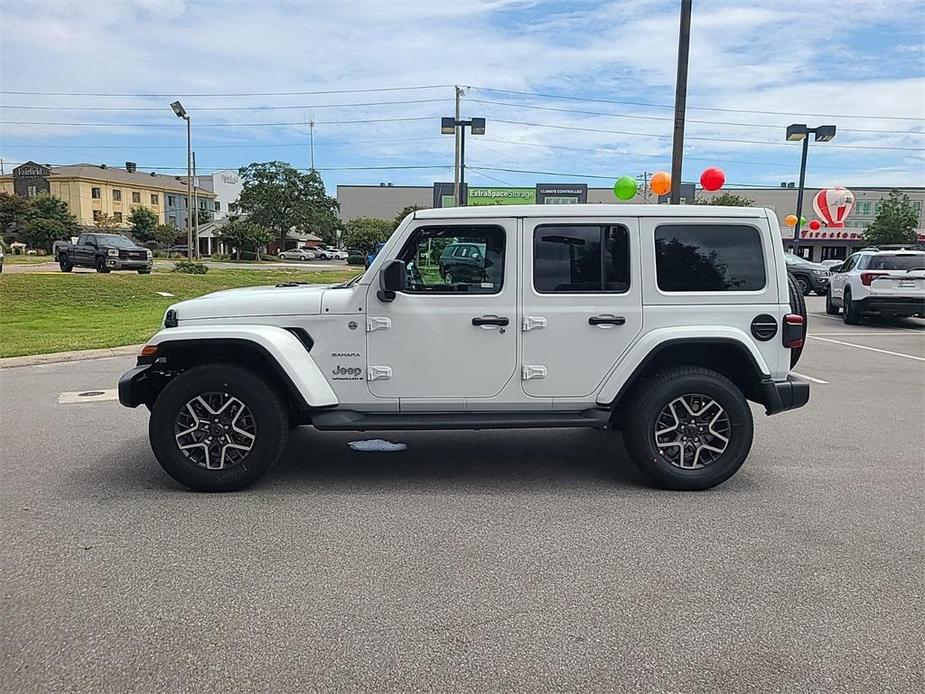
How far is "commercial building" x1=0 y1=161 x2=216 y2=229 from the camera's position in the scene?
249 ft

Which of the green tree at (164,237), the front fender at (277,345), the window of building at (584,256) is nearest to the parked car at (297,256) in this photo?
the green tree at (164,237)

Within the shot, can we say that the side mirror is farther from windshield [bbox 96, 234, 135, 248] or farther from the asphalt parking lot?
windshield [bbox 96, 234, 135, 248]

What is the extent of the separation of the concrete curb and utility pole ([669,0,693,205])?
372 inches

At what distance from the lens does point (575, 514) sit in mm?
4516

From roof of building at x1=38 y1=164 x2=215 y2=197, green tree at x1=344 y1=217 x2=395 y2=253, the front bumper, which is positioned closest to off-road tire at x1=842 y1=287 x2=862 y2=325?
the front bumper

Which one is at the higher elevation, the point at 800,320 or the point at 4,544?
the point at 800,320

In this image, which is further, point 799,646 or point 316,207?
point 316,207

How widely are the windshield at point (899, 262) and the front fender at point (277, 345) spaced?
14.9 metres

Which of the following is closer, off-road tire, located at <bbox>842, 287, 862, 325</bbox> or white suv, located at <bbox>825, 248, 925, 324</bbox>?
white suv, located at <bbox>825, 248, 925, 324</bbox>

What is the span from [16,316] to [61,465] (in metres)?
11.6

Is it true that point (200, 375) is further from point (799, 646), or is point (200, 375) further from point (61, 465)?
point (799, 646)

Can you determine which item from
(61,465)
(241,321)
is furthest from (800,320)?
(61,465)

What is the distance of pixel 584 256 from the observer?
4934 millimetres

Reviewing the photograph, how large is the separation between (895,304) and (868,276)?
2.64 feet
